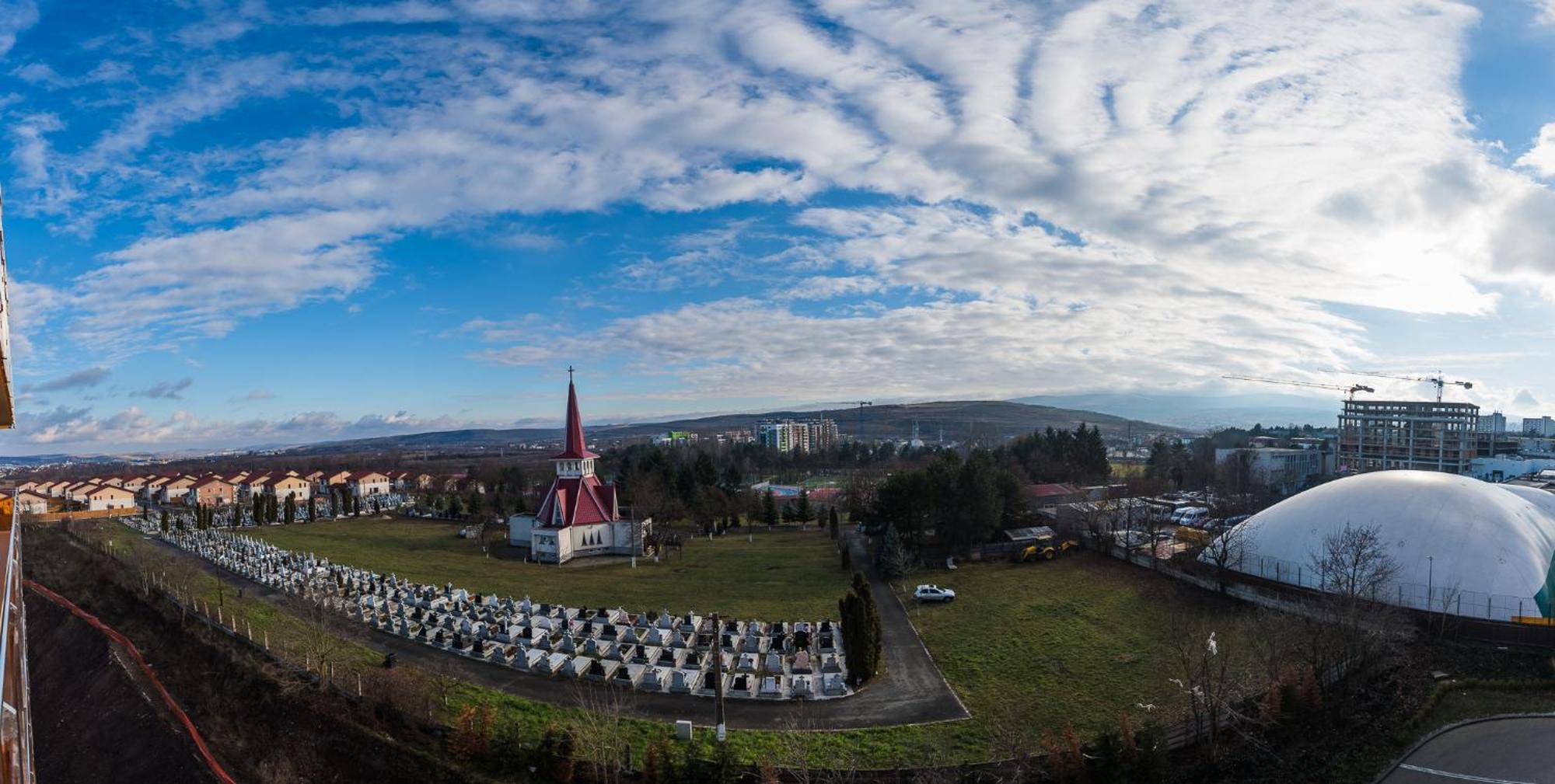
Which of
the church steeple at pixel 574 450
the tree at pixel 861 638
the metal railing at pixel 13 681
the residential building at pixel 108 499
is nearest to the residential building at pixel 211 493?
the residential building at pixel 108 499

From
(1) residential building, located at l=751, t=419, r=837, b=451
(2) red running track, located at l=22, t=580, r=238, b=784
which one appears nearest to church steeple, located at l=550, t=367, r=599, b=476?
(2) red running track, located at l=22, t=580, r=238, b=784

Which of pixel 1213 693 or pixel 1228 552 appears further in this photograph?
pixel 1228 552

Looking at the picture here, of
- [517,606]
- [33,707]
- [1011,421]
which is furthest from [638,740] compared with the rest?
[1011,421]

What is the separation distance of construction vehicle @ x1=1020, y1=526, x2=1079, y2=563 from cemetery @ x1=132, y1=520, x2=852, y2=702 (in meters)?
13.6

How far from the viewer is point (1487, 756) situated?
12.4 m

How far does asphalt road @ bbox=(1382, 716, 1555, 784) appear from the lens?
38.7ft

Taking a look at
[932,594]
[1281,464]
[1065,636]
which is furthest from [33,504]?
[1281,464]

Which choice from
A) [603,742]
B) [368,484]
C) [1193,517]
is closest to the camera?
[603,742]

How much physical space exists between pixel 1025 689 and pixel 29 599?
40308 millimetres

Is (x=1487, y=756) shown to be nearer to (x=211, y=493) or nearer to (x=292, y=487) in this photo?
(x=292, y=487)

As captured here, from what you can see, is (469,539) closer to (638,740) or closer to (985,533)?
(985,533)

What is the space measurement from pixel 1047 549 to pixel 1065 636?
11659 millimetres

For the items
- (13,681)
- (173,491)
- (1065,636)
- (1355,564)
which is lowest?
(173,491)

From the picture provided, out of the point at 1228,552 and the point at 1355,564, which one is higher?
the point at 1355,564
